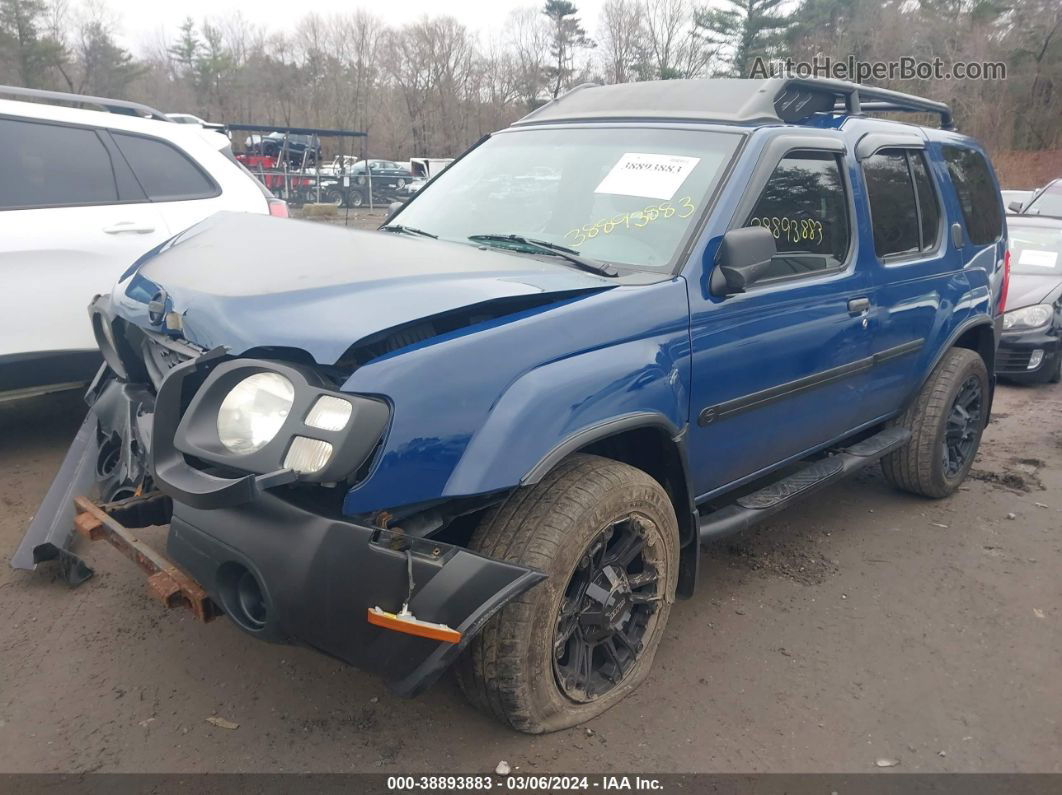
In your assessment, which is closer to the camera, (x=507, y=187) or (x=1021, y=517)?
(x=507, y=187)

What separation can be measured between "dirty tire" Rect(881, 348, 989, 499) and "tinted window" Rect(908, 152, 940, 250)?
0.69 metres

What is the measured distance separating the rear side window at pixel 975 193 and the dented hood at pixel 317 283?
2.86 metres

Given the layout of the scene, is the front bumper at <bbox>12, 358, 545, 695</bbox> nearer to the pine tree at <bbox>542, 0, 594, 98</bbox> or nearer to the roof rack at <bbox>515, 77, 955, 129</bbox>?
the roof rack at <bbox>515, 77, 955, 129</bbox>

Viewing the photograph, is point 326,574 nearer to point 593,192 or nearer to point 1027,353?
point 593,192

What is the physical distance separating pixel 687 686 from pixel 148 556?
1.84 m

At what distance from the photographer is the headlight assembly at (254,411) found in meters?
2.07

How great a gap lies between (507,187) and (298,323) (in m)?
1.58

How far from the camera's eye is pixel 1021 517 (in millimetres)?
4520

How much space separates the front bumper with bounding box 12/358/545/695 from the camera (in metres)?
1.99

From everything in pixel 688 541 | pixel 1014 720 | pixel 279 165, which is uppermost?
pixel 279 165

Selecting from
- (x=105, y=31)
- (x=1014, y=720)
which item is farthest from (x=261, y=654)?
(x=105, y=31)

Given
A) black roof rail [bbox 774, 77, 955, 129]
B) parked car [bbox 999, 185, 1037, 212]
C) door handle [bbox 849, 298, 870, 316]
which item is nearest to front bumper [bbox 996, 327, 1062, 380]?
parked car [bbox 999, 185, 1037, 212]

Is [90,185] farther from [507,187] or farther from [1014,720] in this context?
[1014,720]

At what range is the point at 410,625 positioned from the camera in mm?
2000
